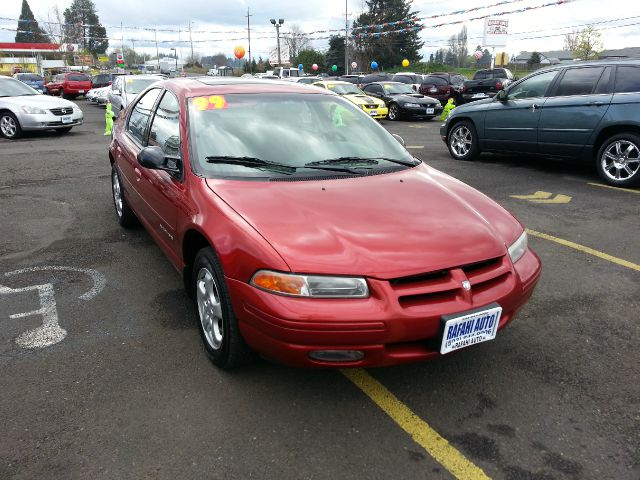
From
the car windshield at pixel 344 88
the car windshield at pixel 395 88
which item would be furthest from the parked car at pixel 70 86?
the car windshield at pixel 395 88

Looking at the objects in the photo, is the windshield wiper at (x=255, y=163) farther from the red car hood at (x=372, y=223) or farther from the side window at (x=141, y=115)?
the side window at (x=141, y=115)

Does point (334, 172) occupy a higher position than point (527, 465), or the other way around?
point (334, 172)

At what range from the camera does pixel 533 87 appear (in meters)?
8.41

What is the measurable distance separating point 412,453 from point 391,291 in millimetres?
731

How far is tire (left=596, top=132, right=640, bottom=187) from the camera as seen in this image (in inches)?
284

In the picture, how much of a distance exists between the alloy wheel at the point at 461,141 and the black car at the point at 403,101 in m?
8.59

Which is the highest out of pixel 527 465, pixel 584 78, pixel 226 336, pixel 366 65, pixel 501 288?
pixel 366 65

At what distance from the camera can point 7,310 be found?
3.73 m

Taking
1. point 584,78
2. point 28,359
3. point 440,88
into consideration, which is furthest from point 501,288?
point 440,88

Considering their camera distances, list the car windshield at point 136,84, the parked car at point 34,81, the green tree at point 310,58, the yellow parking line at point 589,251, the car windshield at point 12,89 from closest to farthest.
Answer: the yellow parking line at point 589,251, the car windshield at point 12,89, the car windshield at point 136,84, the parked car at point 34,81, the green tree at point 310,58

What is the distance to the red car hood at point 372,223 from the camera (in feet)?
7.91

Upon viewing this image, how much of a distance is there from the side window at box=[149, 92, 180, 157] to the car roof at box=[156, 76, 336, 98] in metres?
0.10

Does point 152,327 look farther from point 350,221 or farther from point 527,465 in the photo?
point 527,465

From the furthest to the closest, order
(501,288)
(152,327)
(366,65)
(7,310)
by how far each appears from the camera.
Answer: (366,65), (7,310), (152,327), (501,288)
